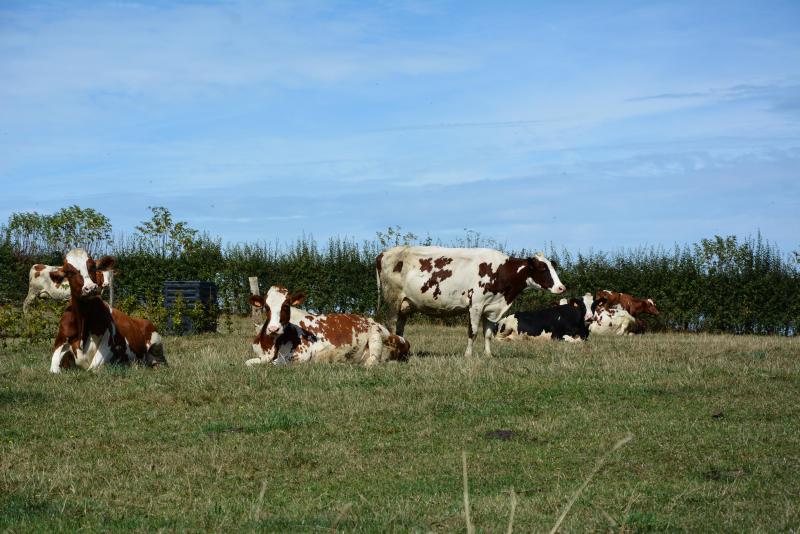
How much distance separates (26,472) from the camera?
29.4 feet

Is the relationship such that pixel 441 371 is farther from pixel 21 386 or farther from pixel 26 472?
pixel 26 472

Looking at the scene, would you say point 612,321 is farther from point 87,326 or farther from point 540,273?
point 87,326

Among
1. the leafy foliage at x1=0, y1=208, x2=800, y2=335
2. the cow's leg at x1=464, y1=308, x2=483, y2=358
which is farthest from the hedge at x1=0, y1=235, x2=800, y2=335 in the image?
the cow's leg at x1=464, y1=308, x2=483, y2=358

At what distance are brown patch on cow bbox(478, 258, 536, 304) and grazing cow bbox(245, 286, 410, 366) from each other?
3.24 meters

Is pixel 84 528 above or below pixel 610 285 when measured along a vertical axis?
below

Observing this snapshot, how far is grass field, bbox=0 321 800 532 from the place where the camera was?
7582 millimetres

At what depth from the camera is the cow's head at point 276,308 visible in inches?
631

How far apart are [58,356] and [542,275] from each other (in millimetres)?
10175

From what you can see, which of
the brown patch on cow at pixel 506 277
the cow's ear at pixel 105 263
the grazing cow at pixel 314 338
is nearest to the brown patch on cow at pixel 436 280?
the brown patch on cow at pixel 506 277

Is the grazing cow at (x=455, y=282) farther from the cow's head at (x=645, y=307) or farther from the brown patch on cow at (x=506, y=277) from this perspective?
the cow's head at (x=645, y=307)

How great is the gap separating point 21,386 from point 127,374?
58.4 inches

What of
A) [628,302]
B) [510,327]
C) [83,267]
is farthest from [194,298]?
[628,302]

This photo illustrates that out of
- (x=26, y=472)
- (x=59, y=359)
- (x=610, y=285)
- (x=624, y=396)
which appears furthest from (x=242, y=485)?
(x=610, y=285)

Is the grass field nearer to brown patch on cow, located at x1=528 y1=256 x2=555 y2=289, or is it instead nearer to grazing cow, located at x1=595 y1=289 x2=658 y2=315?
brown patch on cow, located at x1=528 y1=256 x2=555 y2=289
